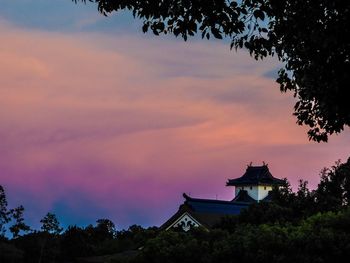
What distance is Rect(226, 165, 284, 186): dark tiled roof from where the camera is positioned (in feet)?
287

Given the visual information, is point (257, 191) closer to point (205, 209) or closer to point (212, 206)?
point (212, 206)

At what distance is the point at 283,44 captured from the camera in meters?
11.0

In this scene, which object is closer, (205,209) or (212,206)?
(205,209)

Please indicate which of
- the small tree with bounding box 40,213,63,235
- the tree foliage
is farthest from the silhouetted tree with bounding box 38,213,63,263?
the tree foliage

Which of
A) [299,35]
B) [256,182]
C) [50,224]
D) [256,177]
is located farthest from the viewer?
[256,177]

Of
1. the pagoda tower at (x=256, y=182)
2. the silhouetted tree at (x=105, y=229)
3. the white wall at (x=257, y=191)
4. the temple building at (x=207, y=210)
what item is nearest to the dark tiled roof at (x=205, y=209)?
the temple building at (x=207, y=210)

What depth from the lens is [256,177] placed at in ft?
288

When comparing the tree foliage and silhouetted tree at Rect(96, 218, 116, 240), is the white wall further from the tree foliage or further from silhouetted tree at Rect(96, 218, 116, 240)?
the tree foliage

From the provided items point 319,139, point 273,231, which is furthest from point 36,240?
point 319,139

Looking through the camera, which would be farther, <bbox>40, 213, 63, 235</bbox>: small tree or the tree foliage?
<bbox>40, 213, 63, 235</bbox>: small tree

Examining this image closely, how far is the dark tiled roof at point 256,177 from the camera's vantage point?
87375 millimetres

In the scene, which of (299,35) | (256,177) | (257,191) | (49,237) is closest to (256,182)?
(256,177)

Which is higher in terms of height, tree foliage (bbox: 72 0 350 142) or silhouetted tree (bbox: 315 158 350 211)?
silhouetted tree (bbox: 315 158 350 211)

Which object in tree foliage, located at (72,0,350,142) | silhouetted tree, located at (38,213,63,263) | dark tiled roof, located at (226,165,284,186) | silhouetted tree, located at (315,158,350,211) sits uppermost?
dark tiled roof, located at (226,165,284,186)
